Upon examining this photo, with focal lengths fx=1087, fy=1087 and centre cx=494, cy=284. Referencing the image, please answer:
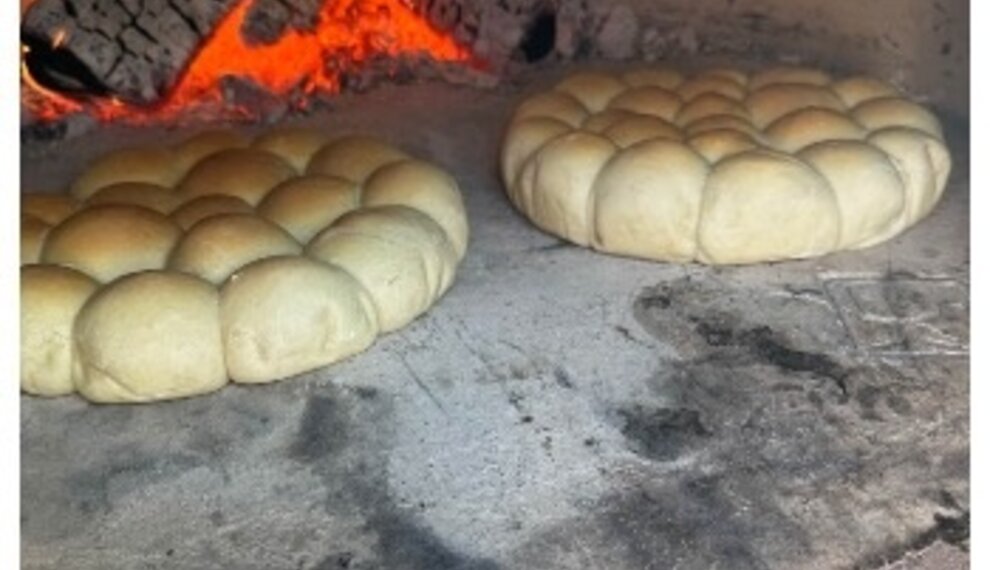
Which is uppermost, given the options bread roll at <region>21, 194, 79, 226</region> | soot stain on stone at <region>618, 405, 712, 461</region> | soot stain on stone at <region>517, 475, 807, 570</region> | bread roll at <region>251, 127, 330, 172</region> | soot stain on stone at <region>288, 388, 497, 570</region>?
bread roll at <region>251, 127, 330, 172</region>

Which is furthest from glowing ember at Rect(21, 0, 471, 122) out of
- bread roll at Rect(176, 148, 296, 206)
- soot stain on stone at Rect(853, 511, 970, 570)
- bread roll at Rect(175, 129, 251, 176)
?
soot stain on stone at Rect(853, 511, 970, 570)

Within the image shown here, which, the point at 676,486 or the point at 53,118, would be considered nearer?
the point at 676,486

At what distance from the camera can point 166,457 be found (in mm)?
2141

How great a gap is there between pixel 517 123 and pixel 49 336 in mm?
1465

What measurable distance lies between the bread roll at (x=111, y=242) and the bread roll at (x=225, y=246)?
0.17 feet

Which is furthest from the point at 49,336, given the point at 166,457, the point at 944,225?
the point at 944,225

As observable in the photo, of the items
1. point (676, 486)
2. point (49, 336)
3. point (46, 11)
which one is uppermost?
point (46, 11)

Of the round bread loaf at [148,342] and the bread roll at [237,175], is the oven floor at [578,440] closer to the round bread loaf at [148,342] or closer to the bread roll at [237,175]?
the round bread loaf at [148,342]

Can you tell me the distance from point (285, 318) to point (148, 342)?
284 mm

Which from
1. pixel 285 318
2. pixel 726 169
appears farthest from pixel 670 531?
pixel 726 169

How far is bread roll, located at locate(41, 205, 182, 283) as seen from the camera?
246 cm

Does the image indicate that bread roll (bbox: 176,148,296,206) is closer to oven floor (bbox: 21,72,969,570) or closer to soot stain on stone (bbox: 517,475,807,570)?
oven floor (bbox: 21,72,969,570)

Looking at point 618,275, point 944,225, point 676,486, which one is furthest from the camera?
point 944,225
